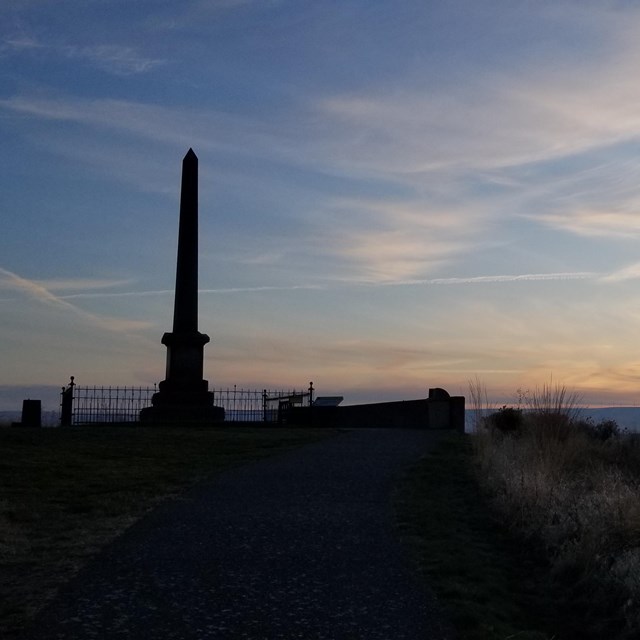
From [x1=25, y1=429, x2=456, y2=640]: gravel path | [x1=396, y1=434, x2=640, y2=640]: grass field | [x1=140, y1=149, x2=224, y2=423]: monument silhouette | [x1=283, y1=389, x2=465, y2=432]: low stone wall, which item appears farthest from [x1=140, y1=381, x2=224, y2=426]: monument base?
[x1=25, y1=429, x2=456, y2=640]: gravel path

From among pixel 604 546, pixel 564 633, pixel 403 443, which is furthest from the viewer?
pixel 403 443

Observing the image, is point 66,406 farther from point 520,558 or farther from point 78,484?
point 520,558

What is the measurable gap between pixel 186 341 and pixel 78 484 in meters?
15.5

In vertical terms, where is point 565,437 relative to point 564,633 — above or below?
above

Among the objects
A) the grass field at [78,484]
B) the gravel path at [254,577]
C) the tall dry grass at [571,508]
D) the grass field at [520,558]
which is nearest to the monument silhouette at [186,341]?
the grass field at [78,484]

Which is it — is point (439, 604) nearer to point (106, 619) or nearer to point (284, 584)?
point (284, 584)

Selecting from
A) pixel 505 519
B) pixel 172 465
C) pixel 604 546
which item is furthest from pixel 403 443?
pixel 604 546

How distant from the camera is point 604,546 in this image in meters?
6.99

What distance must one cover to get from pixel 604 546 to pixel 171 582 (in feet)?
11.7

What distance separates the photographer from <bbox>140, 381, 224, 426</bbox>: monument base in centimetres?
2606

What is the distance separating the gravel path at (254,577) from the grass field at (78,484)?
10.5 inches

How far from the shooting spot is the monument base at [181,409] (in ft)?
85.5

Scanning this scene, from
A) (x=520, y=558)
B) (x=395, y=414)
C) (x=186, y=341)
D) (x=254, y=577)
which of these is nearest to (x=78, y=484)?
(x=254, y=577)

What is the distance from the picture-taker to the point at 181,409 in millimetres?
26203
